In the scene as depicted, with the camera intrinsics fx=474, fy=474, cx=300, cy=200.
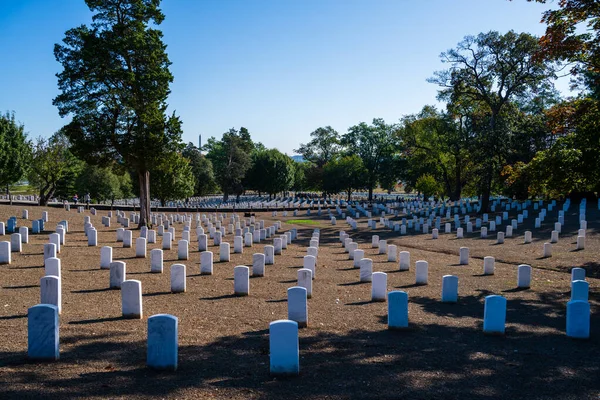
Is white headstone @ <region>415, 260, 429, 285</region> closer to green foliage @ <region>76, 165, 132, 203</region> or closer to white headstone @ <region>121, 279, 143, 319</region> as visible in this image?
white headstone @ <region>121, 279, 143, 319</region>

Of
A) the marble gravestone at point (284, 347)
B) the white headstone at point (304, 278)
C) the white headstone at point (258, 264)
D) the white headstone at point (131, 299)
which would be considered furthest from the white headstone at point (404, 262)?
the marble gravestone at point (284, 347)

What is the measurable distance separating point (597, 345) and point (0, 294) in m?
12.2

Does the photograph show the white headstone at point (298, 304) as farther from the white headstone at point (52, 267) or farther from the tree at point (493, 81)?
the tree at point (493, 81)

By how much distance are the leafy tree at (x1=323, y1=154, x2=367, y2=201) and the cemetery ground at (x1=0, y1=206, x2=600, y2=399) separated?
6037 centimetres

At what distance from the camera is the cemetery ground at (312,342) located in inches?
232

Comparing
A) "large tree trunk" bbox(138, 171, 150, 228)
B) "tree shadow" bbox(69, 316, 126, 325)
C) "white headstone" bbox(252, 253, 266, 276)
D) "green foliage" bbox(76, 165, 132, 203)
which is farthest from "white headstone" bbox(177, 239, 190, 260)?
"green foliage" bbox(76, 165, 132, 203)

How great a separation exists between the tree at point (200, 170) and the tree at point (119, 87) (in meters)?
46.2

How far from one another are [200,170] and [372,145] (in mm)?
29444

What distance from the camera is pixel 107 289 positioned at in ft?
38.6

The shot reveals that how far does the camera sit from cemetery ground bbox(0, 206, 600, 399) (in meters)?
5.89

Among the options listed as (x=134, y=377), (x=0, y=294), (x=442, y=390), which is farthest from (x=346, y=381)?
(x=0, y=294)

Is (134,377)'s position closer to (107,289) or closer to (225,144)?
(107,289)

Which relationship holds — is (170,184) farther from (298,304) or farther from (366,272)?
(298,304)

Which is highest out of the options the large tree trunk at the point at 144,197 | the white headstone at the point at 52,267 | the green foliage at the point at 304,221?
the large tree trunk at the point at 144,197
